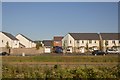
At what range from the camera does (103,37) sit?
83.3 m

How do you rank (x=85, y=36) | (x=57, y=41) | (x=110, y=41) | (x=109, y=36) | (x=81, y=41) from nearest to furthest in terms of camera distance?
(x=81, y=41) < (x=110, y=41) < (x=85, y=36) < (x=109, y=36) < (x=57, y=41)

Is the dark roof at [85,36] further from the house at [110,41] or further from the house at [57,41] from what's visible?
the house at [57,41]

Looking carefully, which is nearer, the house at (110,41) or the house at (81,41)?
the house at (81,41)

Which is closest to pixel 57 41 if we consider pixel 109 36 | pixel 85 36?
pixel 85 36

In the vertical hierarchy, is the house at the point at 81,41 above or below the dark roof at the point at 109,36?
below

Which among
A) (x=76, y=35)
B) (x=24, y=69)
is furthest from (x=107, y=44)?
(x=24, y=69)

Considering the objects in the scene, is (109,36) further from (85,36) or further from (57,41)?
(57,41)

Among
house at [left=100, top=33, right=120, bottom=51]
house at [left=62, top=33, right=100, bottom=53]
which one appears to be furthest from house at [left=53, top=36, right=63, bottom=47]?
house at [left=100, top=33, right=120, bottom=51]

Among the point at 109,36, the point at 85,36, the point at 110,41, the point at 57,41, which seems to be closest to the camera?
the point at 110,41

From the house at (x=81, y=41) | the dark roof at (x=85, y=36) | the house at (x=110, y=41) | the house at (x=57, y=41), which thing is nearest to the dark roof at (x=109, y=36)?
the house at (x=110, y=41)

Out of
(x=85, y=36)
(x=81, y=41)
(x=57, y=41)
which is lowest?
(x=81, y=41)

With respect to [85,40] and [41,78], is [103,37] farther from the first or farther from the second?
[41,78]

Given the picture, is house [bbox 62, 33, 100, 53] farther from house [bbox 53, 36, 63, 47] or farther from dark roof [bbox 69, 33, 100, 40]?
house [bbox 53, 36, 63, 47]

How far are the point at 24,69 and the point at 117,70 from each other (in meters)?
6.22
